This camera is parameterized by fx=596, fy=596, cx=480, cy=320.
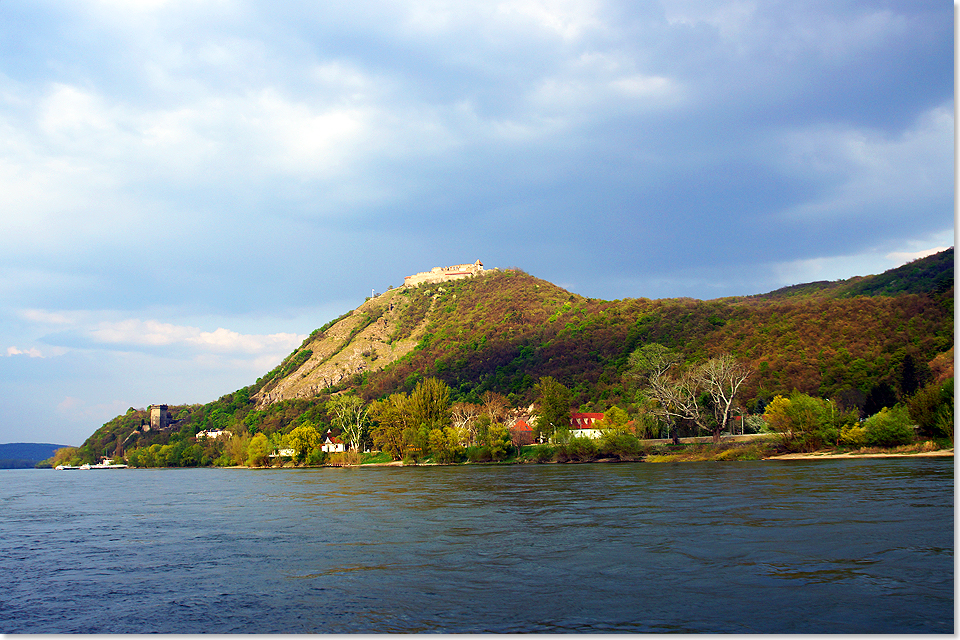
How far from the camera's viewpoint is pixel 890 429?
5588cm

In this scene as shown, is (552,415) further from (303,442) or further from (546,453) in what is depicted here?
(303,442)

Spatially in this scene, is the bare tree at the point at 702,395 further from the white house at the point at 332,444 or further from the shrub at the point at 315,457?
the white house at the point at 332,444

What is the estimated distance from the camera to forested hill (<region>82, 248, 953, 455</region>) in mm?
78938

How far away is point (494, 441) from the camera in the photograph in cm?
8481

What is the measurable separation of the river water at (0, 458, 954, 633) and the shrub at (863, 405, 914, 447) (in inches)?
1127

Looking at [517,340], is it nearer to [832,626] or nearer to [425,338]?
[425,338]

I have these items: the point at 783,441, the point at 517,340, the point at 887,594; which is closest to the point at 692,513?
the point at 887,594

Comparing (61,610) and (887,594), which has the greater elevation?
(887,594)

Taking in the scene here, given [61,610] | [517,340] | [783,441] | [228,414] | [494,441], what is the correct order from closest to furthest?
[61,610], [783,441], [494,441], [517,340], [228,414]

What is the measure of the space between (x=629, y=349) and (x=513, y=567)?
115 metres

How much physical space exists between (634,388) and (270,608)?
95664 millimetres

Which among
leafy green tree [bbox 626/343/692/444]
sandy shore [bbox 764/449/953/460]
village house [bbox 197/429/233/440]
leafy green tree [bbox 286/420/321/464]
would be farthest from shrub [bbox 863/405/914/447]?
village house [bbox 197/429/233/440]

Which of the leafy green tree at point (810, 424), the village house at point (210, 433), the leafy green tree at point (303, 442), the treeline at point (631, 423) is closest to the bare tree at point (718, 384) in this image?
the treeline at point (631, 423)

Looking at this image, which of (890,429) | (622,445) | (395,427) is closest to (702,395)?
(622,445)
